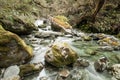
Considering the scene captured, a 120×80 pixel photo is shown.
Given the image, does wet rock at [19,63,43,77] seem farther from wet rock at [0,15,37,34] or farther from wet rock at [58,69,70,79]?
wet rock at [0,15,37,34]

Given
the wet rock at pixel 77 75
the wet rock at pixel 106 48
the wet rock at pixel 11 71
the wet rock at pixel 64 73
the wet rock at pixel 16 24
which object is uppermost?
the wet rock at pixel 16 24

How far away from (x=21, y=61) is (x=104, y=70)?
324 centimetres

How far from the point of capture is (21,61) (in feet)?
23.9

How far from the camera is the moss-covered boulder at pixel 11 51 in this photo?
6828 millimetres

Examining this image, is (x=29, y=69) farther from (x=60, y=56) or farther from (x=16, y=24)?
(x=16, y=24)

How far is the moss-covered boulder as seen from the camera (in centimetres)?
683

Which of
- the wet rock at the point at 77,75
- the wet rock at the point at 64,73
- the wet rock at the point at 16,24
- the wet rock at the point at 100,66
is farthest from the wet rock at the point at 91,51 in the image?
the wet rock at the point at 16,24

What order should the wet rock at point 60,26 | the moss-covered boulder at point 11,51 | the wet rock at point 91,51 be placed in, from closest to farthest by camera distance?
1. the moss-covered boulder at point 11,51
2. the wet rock at point 91,51
3. the wet rock at point 60,26

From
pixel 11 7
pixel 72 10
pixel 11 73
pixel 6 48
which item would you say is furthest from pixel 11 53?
pixel 72 10

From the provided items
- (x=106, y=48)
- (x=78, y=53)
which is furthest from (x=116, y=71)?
(x=106, y=48)

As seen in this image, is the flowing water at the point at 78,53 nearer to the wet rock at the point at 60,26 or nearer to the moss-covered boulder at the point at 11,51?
the moss-covered boulder at the point at 11,51

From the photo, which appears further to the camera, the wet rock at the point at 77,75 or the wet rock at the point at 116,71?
the wet rock at the point at 116,71

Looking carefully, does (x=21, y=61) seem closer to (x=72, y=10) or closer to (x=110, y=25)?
(x=110, y=25)

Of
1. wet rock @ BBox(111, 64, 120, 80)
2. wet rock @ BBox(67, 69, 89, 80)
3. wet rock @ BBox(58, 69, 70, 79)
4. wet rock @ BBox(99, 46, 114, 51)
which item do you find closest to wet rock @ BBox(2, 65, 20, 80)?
wet rock @ BBox(58, 69, 70, 79)
